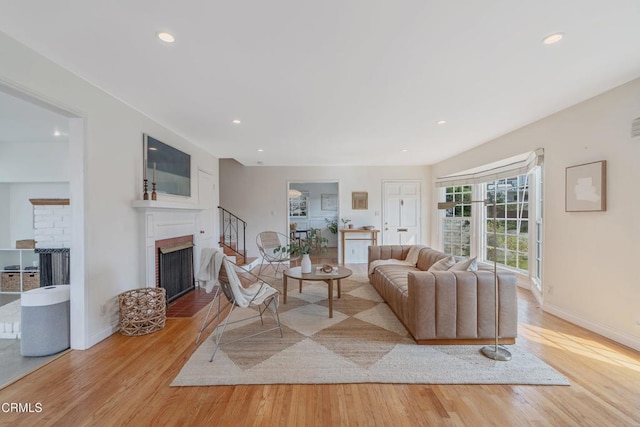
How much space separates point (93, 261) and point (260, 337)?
179 cm

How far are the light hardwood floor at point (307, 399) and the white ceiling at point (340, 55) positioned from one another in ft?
8.26

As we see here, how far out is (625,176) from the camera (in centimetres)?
256

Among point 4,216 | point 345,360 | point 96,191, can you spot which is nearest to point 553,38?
point 345,360

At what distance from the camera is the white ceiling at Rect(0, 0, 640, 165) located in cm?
161

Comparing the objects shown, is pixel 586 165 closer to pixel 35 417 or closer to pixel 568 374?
pixel 568 374

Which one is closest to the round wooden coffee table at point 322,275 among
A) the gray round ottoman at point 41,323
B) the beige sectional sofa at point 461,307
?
the beige sectional sofa at point 461,307

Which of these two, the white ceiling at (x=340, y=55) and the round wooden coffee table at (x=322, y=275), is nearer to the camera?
the white ceiling at (x=340, y=55)

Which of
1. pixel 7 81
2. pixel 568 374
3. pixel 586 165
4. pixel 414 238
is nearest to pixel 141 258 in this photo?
pixel 7 81

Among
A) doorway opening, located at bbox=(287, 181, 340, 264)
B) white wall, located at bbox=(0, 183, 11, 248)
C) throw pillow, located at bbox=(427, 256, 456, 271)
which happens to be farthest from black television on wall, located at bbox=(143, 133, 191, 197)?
doorway opening, located at bbox=(287, 181, 340, 264)

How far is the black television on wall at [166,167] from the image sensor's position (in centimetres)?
338

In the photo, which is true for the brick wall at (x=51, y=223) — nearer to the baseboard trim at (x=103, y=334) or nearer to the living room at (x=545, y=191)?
the living room at (x=545, y=191)

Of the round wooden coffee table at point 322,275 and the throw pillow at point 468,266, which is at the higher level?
the throw pillow at point 468,266

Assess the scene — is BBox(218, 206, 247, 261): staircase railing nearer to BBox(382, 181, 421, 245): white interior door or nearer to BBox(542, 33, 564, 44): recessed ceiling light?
BBox(382, 181, 421, 245): white interior door

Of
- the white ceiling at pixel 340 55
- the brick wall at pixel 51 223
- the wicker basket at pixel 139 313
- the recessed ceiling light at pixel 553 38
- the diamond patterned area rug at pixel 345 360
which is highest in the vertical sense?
the white ceiling at pixel 340 55
